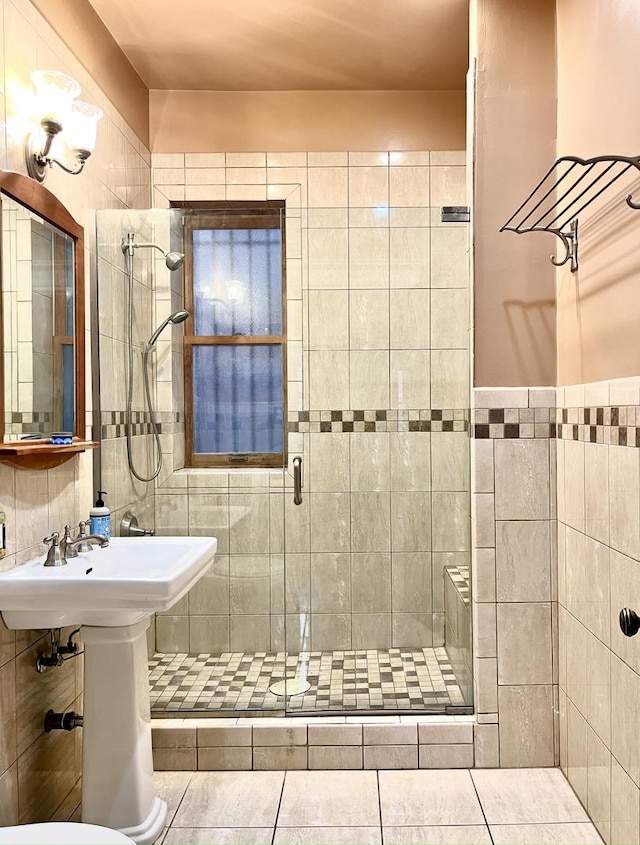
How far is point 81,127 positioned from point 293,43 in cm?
116

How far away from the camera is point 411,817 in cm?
210

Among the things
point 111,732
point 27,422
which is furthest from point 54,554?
point 111,732

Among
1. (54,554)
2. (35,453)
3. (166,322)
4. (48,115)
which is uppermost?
(48,115)

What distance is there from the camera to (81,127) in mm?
2115

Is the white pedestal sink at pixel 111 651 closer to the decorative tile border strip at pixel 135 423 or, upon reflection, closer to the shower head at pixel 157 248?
the decorative tile border strip at pixel 135 423

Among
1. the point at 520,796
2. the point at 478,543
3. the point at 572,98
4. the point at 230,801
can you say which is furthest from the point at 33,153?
the point at 520,796

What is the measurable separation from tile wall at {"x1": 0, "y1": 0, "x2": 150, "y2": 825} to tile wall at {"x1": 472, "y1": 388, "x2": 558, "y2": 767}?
1362 millimetres

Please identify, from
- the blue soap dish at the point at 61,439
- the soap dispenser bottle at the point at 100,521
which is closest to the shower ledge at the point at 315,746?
the soap dispenser bottle at the point at 100,521

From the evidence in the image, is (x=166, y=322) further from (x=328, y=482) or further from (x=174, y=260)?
(x=328, y=482)

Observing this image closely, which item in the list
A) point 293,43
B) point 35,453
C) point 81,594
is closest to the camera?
point 81,594

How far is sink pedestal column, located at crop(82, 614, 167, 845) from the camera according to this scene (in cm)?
192

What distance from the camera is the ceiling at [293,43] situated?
2.61 m

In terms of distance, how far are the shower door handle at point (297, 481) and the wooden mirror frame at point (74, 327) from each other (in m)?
0.71

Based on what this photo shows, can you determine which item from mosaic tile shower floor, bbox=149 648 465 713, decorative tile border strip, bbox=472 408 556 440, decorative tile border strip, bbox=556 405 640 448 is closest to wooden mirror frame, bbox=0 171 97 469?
mosaic tile shower floor, bbox=149 648 465 713
